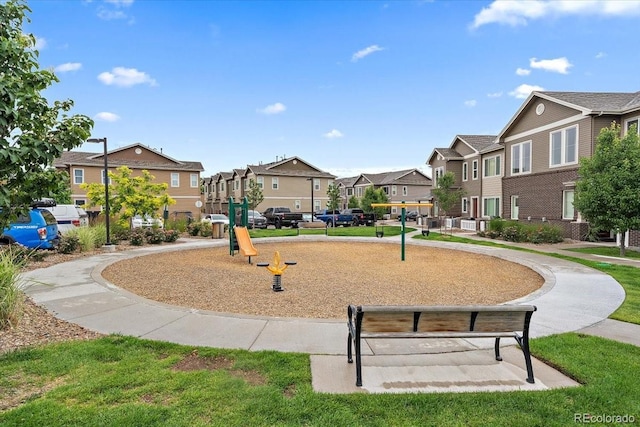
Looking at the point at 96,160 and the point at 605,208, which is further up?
the point at 96,160

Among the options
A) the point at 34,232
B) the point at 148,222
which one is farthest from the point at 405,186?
the point at 34,232

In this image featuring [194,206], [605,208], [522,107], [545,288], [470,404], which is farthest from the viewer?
[194,206]

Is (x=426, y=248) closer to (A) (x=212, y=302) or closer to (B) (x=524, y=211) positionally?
(B) (x=524, y=211)

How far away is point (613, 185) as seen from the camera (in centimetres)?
1403

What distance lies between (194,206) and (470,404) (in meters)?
43.0

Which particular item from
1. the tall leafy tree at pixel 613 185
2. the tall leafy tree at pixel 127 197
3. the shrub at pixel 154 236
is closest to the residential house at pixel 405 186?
the tall leafy tree at pixel 127 197

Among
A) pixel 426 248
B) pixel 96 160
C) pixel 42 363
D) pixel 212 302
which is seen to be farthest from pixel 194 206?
pixel 42 363

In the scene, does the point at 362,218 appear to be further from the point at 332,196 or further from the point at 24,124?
the point at 24,124

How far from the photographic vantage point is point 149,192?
21250 mm

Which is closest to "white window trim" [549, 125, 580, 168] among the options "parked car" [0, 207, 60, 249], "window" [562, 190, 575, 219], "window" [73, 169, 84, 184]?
"window" [562, 190, 575, 219]

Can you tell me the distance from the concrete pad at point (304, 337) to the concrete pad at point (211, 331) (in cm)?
19

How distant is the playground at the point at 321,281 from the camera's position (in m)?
7.83

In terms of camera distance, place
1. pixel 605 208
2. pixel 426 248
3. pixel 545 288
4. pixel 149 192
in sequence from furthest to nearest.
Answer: pixel 149 192 < pixel 426 248 < pixel 605 208 < pixel 545 288

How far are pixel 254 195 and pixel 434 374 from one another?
43707mm
